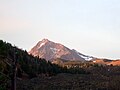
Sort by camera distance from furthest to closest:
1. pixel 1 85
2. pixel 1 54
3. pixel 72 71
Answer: pixel 72 71
pixel 1 54
pixel 1 85

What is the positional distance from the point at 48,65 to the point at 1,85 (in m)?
113

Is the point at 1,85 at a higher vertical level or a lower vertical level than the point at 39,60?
lower

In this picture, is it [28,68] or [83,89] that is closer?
[83,89]

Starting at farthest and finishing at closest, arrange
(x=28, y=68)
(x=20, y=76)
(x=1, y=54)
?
(x=28, y=68), (x=20, y=76), (x=1, y=54)

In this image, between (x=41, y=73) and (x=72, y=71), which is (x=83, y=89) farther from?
(x=72, y=71)

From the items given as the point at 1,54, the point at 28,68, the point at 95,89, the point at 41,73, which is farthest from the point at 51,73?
the point at 1,54

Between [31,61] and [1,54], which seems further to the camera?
[31,61]

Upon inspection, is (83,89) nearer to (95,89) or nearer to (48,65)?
(95,89)

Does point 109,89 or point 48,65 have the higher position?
point 48,65

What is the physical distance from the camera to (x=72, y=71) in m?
144

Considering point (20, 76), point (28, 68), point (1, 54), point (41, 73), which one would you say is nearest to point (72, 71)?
point (41, 73)

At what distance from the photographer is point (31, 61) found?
13512 cm

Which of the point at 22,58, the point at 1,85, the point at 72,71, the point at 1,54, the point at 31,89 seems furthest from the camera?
the point at 72,71

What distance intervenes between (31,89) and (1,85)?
45.7 metres
